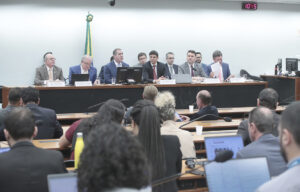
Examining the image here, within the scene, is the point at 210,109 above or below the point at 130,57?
below

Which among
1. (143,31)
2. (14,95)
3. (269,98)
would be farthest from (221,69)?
(14,95)

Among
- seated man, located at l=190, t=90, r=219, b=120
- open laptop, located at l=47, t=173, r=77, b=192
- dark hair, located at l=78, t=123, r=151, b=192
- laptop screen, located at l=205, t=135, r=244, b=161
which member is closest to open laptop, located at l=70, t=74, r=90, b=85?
seated man, located at l=190, t=90, r=219, b=120

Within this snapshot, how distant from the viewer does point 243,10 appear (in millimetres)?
11406

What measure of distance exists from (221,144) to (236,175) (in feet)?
3.25

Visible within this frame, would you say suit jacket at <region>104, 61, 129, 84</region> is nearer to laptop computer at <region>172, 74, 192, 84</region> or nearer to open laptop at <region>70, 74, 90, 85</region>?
open laptop at <region>70, 74, 90, 85</region>

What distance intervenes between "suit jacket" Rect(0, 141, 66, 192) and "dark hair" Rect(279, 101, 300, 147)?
1.38 m

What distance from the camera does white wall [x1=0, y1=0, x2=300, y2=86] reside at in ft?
31.4

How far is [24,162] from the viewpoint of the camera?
88.1 inches

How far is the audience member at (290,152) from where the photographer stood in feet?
4.66

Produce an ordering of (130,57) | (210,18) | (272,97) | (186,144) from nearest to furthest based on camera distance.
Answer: (186,144) < (272,97) < (130,57) < (210,18)

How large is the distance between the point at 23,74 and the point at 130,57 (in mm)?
2772

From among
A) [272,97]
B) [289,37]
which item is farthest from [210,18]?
[272,97]

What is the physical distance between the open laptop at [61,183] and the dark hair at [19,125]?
0.53m

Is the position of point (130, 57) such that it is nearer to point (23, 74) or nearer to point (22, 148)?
point (23, 74)
